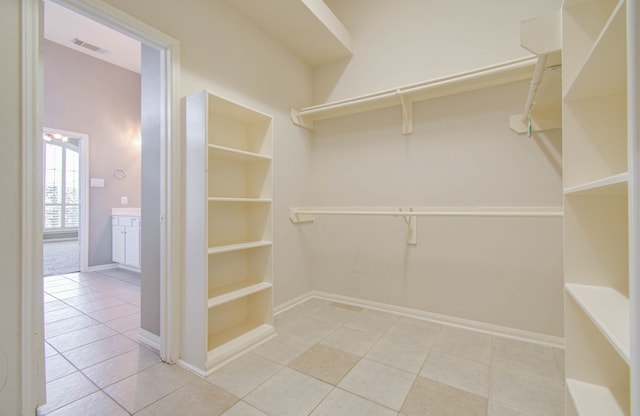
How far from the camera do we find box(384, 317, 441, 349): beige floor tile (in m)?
1.99

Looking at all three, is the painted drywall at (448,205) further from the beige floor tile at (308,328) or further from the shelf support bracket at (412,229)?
the beige floor tile at (308,328)

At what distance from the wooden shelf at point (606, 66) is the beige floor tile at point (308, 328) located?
6.39 feet

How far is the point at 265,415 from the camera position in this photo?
1.29m

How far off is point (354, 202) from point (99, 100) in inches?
168

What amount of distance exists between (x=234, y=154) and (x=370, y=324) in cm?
167

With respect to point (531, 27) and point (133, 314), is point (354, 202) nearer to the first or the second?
point (531, 27)

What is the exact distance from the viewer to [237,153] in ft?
6.29

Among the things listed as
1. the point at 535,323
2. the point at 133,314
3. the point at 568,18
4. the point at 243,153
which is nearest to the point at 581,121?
the point at 568,18

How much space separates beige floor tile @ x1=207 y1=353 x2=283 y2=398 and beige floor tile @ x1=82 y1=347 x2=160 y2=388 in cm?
47

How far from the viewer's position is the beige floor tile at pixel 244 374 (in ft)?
4.90

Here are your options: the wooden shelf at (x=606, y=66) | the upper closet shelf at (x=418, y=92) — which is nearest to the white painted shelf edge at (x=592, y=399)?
the wooden shelf at (x=606, y=66)

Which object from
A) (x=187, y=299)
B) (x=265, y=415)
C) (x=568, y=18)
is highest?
(x=568, y=18)

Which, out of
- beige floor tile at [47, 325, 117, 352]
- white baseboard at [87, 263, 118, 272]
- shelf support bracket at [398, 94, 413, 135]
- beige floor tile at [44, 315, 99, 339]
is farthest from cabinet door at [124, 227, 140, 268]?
shelf support bracket at [398, 94, 413, 135]

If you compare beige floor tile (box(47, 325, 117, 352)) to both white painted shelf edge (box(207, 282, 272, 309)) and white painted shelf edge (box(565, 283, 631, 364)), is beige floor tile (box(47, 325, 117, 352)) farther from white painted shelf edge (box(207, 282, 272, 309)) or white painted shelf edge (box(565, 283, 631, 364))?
white painted shelf edge (box(565, 283, 631, 364))
